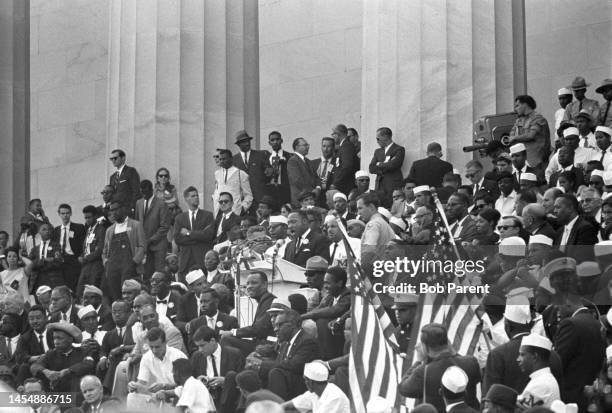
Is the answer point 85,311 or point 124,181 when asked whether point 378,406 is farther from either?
point 124,181

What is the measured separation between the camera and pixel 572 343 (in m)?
17.5

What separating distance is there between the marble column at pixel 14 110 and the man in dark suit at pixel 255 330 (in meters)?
16.1

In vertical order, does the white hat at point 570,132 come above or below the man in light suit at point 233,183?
above

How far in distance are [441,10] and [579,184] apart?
6629 millimetres

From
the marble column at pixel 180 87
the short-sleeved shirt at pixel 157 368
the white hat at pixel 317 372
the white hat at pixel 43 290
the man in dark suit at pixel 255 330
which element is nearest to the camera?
the white hat at pixel 317 372

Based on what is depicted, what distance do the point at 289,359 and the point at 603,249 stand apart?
3.87m

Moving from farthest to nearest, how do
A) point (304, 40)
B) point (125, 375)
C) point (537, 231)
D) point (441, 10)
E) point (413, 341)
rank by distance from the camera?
1. point (304, 40)
2. point (441, 10)
3. point (125, 375)
4. point (537, 231)
5. point (413, 341)

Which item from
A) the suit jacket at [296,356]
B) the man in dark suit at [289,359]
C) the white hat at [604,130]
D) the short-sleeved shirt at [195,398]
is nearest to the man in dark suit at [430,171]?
the white hat at [604,130]

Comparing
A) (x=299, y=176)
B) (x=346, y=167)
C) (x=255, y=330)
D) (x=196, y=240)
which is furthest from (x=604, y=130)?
(x=196, y=240)

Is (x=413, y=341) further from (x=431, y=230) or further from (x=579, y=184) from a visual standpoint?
(x=579, y=184)

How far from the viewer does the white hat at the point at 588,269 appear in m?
18.9

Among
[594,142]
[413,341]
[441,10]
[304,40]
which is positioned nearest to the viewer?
[413,341]

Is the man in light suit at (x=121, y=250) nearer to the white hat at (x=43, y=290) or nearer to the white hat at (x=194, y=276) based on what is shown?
the white hat at (x=43, y=290)

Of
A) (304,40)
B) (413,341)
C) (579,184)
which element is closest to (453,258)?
(413,341)
